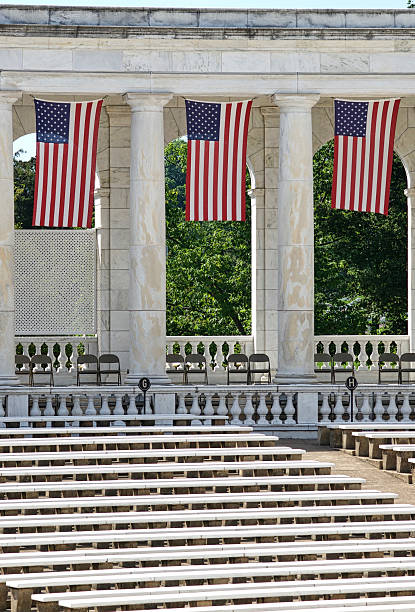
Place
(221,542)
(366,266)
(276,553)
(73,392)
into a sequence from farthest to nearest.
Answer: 1. (366,266)
2. (73,392)
3. (221,542)
4. (276,553)

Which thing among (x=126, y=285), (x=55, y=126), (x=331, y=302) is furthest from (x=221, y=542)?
(x=331, y=302)

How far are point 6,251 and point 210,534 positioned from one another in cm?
2471

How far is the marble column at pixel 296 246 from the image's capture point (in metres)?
55.2

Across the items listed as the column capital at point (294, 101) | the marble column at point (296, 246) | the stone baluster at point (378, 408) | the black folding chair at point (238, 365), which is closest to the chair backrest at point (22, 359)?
the black folding chair at point (238, 365)

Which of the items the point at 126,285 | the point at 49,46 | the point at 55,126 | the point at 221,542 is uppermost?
the point at 49,46

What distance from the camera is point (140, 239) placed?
54.6 metres

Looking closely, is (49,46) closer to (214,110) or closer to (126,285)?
(214,110)

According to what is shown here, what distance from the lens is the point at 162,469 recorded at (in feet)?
129

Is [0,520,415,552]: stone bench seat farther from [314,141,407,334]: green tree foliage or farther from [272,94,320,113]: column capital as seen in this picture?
[314,141,407,334]: green tree foliage

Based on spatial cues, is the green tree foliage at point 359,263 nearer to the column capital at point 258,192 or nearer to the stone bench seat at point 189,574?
the column capital at point 258,192

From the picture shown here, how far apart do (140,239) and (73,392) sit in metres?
7.15

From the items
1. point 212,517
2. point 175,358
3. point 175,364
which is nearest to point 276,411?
point 175,358

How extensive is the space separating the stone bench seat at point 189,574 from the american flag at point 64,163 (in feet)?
87.3

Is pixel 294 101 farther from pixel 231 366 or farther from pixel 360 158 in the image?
pixel 231 366
